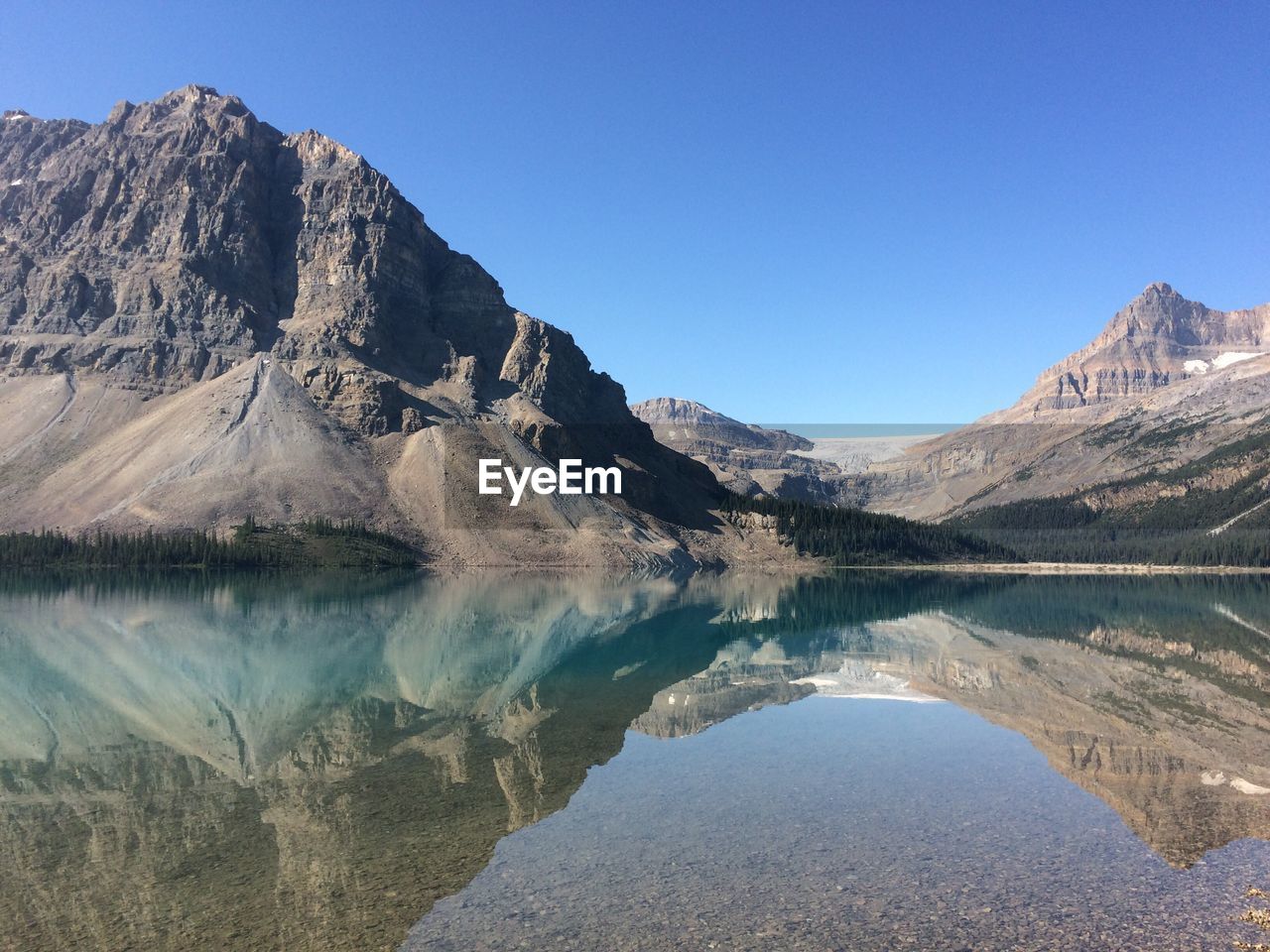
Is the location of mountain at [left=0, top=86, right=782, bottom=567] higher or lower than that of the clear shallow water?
higher

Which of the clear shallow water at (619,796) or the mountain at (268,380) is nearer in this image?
the clear shallow water at (619,796)

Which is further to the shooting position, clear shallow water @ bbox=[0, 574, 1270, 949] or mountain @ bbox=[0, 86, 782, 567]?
mountain @ bbox=[0, 86, 782, 567]

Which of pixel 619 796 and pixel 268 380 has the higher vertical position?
pixel 268 380

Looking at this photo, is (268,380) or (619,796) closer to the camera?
(619,796)

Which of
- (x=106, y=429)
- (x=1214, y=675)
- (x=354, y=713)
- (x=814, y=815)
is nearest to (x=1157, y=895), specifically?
(x=814, y=815)
